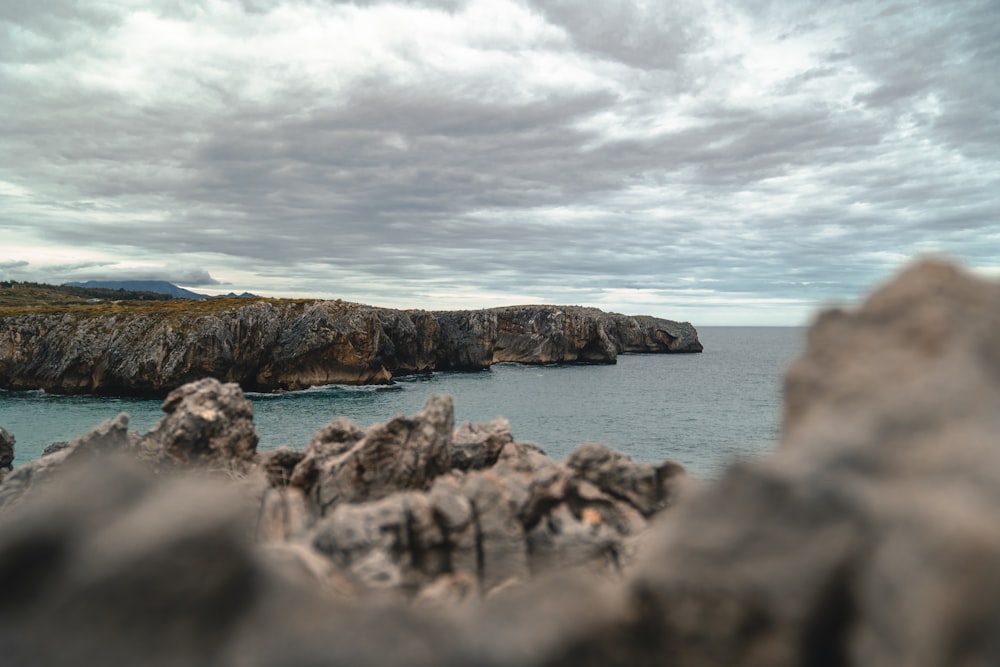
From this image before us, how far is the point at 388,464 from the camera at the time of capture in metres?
17.4

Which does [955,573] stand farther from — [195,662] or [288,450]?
[288,450]

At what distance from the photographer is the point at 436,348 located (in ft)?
508

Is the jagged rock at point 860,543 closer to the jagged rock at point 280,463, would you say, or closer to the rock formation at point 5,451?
the jagged rock at point 280,463

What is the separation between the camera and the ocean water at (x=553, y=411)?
63.8m

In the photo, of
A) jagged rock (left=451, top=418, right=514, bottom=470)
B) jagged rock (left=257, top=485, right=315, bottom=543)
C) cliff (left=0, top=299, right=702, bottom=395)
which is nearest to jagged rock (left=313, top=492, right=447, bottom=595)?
jagged rock (left=257, top=485, right=315, bottom=543)

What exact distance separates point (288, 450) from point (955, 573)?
2081cm

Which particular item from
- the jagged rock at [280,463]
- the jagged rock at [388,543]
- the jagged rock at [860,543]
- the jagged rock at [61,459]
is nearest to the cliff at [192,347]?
the jagged rock at [61,459]

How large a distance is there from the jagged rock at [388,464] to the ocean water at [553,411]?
1150 inches

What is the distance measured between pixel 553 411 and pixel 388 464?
7331 centimetres

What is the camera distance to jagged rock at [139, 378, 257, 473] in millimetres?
20531

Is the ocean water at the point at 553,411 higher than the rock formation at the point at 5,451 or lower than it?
lower

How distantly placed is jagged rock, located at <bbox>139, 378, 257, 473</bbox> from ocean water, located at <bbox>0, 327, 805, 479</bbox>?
107 ft

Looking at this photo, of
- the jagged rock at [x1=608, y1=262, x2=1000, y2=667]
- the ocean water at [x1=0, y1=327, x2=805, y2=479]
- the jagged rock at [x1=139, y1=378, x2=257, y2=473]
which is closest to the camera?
the jagged rock at [x1=608, y1=262, x2=1000, y2=667]

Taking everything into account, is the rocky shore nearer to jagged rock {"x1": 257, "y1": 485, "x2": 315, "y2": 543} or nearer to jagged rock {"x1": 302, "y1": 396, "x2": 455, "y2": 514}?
jagged rock {"x1": 257, "y1": 485, "x2": 315, "y2": 543}
